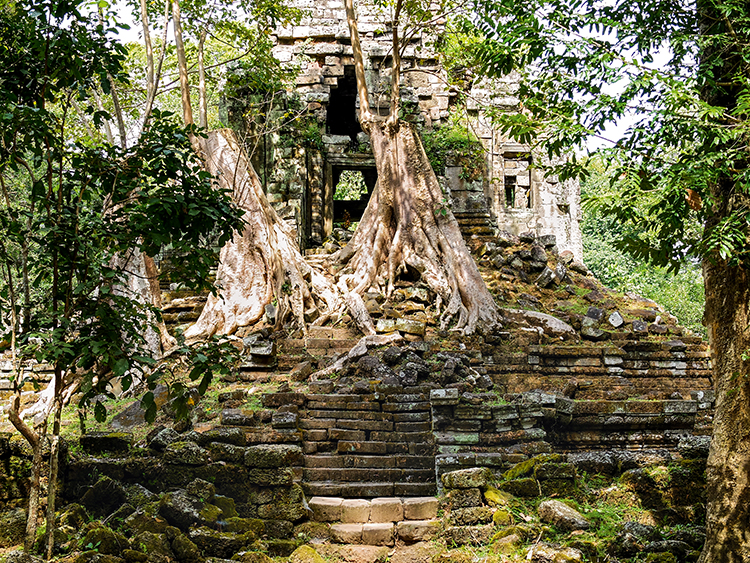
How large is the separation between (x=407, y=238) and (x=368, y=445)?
4.74 meters

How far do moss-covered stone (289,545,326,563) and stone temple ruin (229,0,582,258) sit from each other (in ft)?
28.3

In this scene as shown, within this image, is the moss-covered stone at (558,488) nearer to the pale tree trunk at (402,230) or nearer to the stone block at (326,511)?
the stone block at (326,511)

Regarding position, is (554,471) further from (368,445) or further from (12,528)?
(12,528)

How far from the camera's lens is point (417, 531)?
5172mm

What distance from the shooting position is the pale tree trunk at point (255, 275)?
909 cm

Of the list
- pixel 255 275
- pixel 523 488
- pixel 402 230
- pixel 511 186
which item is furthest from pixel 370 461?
pixel 511 186

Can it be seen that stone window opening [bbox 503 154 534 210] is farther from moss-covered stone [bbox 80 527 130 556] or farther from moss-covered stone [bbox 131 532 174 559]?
moss-covered stone [bbox 80 527 130 556]

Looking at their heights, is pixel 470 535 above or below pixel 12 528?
below

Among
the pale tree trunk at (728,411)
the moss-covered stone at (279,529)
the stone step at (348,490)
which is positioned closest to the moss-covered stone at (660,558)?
the pale tree trunk at (728,411)

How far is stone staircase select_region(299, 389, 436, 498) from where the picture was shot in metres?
5.86

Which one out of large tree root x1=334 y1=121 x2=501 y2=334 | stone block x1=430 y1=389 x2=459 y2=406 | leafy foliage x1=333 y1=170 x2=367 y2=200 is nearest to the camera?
stone block x1=430 y1=389 x2=459 y2=406

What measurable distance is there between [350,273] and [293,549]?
596 cm

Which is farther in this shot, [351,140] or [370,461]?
[351,140]

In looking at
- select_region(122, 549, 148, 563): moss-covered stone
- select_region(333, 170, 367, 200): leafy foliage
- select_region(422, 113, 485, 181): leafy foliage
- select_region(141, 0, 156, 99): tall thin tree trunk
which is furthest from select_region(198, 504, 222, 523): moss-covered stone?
select_region(333, 170, 367, 200): leafy foliage
